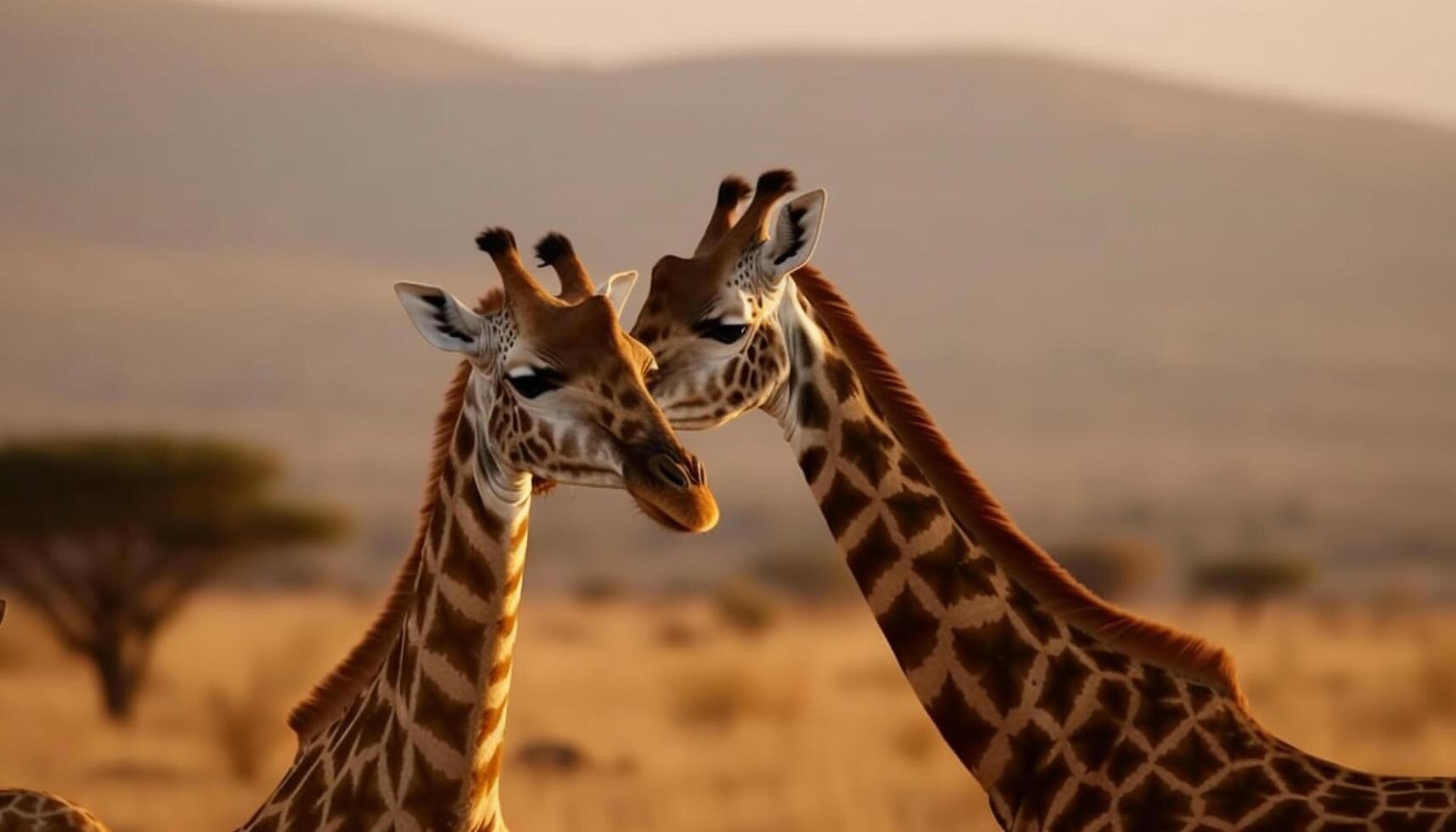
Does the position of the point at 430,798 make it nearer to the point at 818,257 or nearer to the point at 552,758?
the point at 552,758

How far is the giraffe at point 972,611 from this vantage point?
658cm

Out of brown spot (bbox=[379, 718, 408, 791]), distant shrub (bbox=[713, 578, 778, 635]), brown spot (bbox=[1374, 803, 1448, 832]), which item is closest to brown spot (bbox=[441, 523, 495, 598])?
brown spot (bbox=[379, 718, 408, 791])

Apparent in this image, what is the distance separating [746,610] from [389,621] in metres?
21.5

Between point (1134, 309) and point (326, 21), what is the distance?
55.6 meters

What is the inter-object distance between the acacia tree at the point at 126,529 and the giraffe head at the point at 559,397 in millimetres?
14256

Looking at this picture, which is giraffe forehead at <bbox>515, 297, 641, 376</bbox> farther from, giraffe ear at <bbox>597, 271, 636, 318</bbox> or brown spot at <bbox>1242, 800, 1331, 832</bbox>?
brown spot at <bbox>1242, 800, 1331, 832</bbox>

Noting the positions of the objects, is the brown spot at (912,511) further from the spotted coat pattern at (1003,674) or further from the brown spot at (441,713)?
the brown spot at (441,713)

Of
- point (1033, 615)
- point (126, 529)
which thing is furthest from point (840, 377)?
point (126, 529)

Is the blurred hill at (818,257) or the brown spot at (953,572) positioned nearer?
the brown spot at (953,572)

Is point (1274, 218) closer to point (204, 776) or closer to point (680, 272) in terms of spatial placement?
point (204, 776)

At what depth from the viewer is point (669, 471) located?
5.93 metres

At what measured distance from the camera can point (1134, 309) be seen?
75.6 meters

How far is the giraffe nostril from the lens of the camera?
5.91m

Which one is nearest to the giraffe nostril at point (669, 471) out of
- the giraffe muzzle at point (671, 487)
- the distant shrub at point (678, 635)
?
the giraffe muzzle at point (671, 487)
